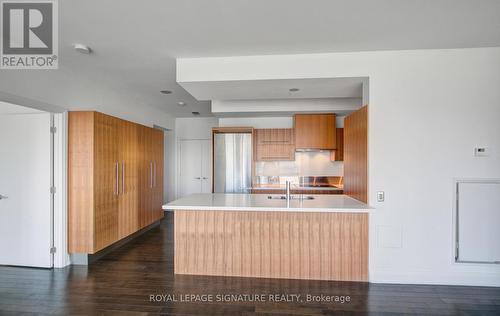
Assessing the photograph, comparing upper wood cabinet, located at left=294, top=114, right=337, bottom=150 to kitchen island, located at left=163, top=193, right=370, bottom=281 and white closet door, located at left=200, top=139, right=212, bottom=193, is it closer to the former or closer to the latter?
kitchen island, located at left=163, top=193, right=370, bottom=281

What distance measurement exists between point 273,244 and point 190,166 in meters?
4.51

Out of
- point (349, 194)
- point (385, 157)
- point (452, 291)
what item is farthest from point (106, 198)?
point (452, 291)

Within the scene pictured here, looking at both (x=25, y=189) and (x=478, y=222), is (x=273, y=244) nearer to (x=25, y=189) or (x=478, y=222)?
(x=478, y=222)

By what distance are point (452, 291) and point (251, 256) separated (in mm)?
2184

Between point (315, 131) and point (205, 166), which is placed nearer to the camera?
point (315, 131)

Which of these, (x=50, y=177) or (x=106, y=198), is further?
(x=106, y=198)

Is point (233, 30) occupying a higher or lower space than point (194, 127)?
higher

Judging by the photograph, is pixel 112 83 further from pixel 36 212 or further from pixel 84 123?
pixel 36 212

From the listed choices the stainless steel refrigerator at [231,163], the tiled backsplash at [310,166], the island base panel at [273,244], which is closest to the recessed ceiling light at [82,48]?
the island base panel at [273,244]

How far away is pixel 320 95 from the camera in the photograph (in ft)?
12.7

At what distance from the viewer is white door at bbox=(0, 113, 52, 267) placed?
10.8 feet

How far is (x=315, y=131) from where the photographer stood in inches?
206

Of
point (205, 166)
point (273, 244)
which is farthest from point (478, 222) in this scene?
point (205, 166)

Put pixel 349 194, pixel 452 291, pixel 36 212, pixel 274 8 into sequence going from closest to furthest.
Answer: pixel 274 8 < pixel 452 291 < pixel 36 212 < pixel 349 194
